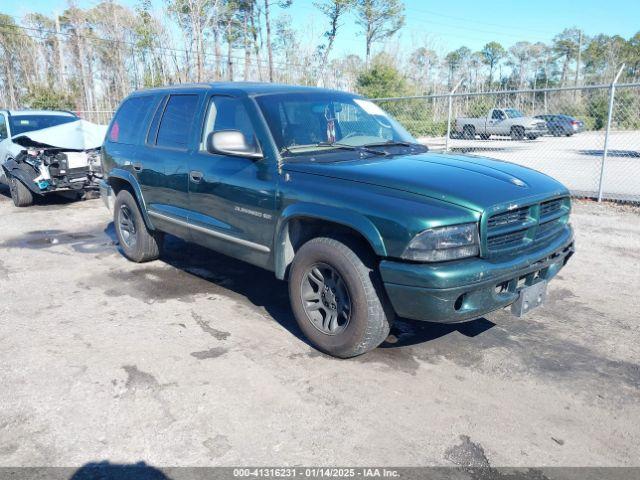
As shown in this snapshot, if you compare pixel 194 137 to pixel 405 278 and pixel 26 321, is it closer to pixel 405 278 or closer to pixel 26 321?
pixel 26 321

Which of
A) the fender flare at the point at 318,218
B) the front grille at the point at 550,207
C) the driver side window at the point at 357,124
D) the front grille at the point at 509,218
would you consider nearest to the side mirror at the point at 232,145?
the fender flare at the point at 318,218

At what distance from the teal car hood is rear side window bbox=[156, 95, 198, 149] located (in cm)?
151

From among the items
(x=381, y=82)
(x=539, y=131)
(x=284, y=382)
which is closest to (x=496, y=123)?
(x=539, y=131)

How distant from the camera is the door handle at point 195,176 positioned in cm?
445

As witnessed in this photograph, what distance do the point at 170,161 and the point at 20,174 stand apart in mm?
6188

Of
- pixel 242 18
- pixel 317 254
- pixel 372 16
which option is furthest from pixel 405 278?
pixel 372 16

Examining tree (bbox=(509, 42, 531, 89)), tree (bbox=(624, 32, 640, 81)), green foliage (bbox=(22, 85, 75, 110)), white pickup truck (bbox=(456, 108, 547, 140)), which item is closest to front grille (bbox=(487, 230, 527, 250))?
white pickup truck (bbox=(456, 108, 547, 140))

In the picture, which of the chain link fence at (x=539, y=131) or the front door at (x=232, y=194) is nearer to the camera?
the front door at (x=232, y=194)

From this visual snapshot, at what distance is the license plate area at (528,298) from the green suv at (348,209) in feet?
0.04

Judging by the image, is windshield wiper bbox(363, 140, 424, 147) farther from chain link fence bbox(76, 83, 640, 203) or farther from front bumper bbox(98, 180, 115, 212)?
chain link fence bbox(76, 83, 640, 203)

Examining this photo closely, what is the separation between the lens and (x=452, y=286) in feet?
9.66

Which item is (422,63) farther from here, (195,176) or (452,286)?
(452,286)

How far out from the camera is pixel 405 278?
Answer: 3014 mm

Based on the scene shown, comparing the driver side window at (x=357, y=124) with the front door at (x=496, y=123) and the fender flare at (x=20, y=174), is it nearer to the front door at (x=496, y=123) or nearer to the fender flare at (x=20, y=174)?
the fender flare at (x=20, y=174)
